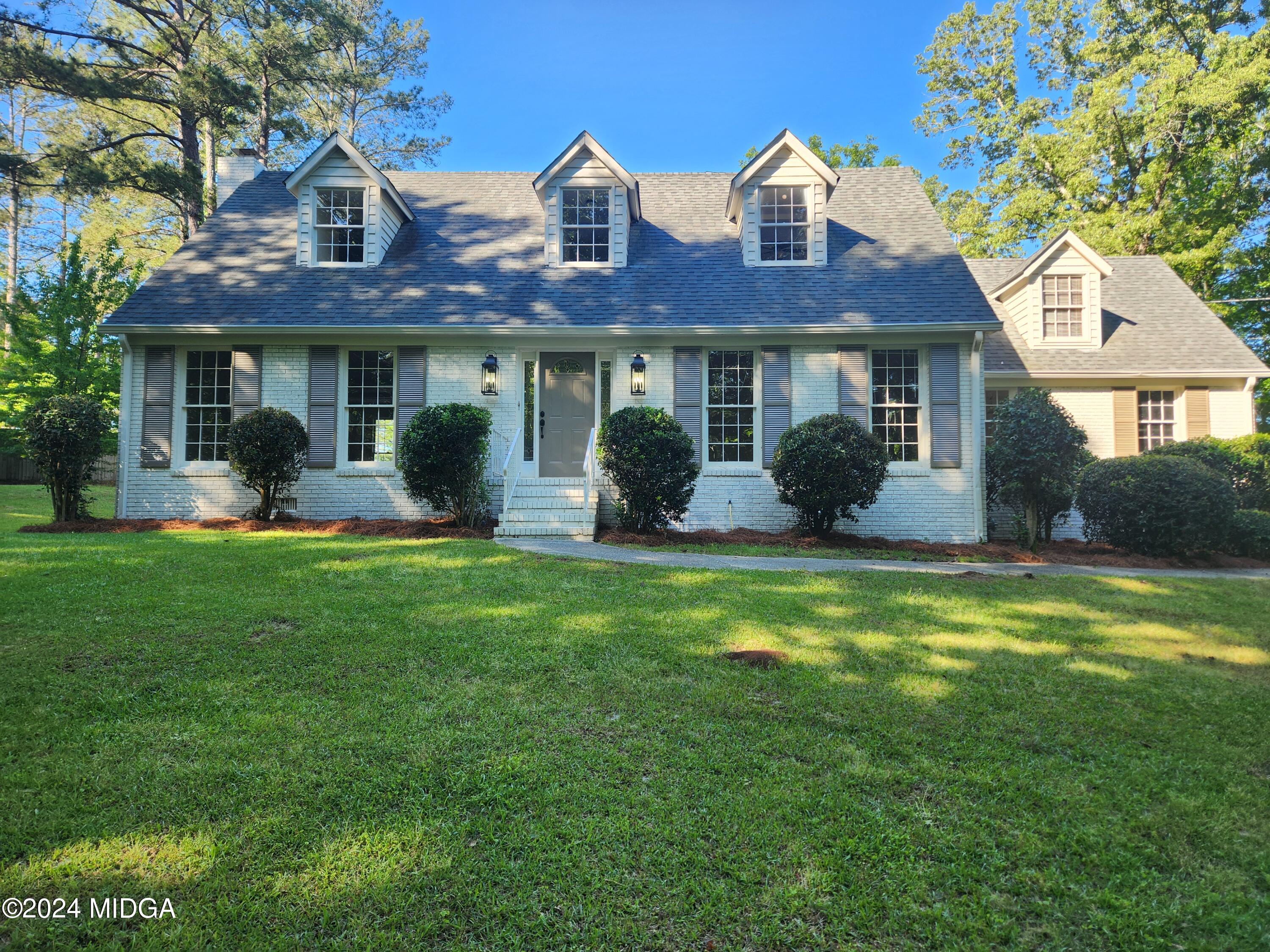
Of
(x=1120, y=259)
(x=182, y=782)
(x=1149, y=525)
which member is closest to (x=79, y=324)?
(x=182, y=782)

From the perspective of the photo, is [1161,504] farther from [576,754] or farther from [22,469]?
[22,469]

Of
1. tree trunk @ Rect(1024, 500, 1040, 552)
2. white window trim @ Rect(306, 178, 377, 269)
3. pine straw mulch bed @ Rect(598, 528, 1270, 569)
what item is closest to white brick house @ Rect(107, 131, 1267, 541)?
white window trim @ Rect(306, 178, 377, 269)

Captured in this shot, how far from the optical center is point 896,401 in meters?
11.2

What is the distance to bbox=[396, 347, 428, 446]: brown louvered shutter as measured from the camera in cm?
1127

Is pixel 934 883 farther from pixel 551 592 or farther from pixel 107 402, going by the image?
pixel 107 402

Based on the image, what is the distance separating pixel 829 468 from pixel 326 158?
11.4m

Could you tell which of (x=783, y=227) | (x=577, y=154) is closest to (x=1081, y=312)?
Result: (x=783, y=227)

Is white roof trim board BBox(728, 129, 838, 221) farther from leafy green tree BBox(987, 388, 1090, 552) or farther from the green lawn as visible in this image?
the green lawn

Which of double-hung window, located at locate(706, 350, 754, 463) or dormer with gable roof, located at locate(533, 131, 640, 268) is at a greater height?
dormer with gable roof, located at locate(533, 131, 640, 268)

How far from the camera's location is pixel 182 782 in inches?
104

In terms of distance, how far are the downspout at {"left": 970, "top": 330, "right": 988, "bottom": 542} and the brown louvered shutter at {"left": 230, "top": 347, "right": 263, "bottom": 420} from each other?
12839 millimetres

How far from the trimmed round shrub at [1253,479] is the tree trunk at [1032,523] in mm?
3412

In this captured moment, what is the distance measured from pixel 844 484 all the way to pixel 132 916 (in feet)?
29.6

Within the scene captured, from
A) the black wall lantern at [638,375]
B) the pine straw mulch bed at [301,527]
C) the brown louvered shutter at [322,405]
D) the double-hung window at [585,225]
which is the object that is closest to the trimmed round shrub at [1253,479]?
the black wall lantern at [638,375]
